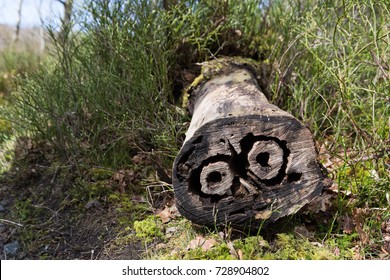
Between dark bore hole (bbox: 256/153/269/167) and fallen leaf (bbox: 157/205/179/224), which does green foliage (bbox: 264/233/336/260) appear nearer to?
dark bore hole (bbox: 256/153/269/167)

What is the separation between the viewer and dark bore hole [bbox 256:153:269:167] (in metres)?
2.55

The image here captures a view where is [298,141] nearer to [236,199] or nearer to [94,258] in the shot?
[236,199]

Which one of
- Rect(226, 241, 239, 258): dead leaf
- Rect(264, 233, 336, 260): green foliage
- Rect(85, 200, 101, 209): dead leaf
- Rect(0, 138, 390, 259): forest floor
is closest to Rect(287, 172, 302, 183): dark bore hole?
Rect(0, 138, 390, 259): forest floor

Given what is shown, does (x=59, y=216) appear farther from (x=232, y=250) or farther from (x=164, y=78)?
(x=232, y=250)

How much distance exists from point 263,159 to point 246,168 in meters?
0.13

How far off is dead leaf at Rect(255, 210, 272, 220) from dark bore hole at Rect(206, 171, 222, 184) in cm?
35

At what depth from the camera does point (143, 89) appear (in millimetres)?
3668

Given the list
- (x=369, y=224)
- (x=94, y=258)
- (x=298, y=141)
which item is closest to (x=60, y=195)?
(x=94, y=258)

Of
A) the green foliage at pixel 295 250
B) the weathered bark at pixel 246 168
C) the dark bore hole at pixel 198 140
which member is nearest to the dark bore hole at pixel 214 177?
the weathered bark at pixel 246 168

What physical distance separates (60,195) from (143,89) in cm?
130

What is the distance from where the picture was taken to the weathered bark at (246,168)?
248 cm

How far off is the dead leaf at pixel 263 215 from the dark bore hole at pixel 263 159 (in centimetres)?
31

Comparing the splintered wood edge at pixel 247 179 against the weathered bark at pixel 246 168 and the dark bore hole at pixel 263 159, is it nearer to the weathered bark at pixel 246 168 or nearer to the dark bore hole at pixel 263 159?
the weathered bark at pixel 246 168

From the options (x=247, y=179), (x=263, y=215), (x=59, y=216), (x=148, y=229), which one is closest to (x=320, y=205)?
(x=263, y=215)
